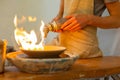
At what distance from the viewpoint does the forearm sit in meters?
1.13

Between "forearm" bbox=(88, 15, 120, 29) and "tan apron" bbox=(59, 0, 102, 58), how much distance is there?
0.06 m

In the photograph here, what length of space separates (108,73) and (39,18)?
1319 mm

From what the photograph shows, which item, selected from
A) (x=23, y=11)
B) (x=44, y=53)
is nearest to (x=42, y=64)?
(x=44, y=53)

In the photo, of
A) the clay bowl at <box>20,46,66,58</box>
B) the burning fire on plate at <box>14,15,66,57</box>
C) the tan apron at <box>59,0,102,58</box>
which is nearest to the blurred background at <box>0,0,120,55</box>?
the tan apron at <box>59,0,102,58</box>

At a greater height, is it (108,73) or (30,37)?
(30,37)

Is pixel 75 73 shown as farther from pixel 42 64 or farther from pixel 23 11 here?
pixel 23 11

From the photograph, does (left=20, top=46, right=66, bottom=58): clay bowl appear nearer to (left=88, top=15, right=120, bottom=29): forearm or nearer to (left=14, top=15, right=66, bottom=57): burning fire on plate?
(left=14, top=15, right=66, bottom=57): burning fire on plate

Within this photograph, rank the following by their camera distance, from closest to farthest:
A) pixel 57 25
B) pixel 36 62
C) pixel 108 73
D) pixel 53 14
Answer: pixel 36 62 → pixel 108 73 → pixel 57 25 → pixel 53 14

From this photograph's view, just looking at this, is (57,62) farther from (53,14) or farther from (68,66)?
(53,14)

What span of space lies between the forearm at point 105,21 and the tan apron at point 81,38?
0.06 metres

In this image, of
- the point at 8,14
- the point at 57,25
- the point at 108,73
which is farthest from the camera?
the point at 8,14

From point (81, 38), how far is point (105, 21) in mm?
136

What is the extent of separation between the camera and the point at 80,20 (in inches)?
43.1

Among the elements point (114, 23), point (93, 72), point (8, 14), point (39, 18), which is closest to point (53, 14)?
point (39, 18)
